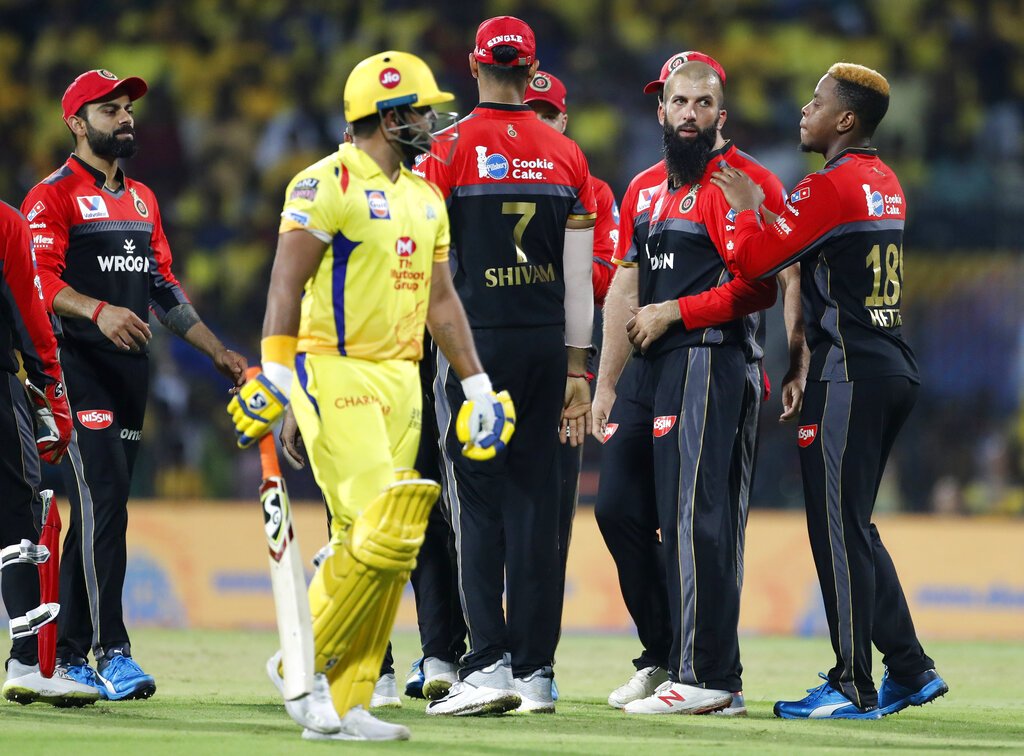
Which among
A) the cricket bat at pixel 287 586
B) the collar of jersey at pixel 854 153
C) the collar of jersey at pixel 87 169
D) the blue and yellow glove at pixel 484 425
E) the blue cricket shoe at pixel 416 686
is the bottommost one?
the blue cricket shoe at pixel 416 686

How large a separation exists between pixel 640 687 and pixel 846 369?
5.68 ft

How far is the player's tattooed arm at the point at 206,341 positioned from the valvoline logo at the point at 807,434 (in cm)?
258

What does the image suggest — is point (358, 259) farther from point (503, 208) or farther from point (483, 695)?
point (483, 695)

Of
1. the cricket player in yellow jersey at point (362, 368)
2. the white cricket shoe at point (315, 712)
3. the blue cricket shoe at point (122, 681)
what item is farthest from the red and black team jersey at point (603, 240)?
the white cricket shoe at point (315, 712)

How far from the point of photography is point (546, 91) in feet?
25.9

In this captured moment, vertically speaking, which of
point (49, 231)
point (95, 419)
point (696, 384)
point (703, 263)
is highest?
point (49, 231)

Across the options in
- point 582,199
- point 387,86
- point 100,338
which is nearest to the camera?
point 387,86

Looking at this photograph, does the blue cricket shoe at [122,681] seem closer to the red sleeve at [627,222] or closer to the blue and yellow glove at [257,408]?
the blue and yellow glove at [257,408]

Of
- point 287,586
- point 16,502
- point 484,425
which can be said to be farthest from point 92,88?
point 287,586

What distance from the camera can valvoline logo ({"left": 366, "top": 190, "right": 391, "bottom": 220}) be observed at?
5.15 meters

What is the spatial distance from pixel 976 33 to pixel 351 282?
14.2 m

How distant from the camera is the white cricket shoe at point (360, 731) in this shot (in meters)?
4.97

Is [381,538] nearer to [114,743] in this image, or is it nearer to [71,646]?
[114,743]

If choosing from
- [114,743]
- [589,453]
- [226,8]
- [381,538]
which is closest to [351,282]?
[381,538]
